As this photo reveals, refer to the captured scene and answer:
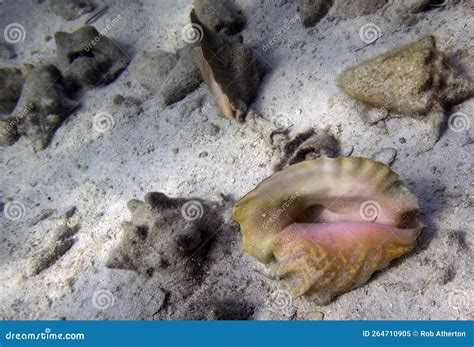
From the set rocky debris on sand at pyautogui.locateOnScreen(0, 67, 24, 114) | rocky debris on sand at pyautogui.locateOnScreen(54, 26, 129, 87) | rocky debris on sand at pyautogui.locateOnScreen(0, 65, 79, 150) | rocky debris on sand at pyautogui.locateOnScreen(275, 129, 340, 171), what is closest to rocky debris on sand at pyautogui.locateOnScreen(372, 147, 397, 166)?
rocky debris on sand at pyautogui.locateOnScreen(275, 129, 340, 171)

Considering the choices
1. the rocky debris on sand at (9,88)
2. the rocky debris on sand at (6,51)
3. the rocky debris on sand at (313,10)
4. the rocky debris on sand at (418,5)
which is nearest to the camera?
the rocky debris on sand at (418,5)

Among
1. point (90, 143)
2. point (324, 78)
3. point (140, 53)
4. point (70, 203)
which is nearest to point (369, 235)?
point (324, 78)

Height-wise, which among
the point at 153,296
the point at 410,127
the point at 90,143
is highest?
the point at 90,143

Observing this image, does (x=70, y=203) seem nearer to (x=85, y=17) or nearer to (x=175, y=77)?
(x=175, y=77)
